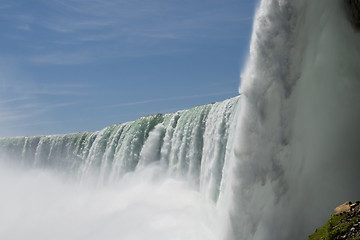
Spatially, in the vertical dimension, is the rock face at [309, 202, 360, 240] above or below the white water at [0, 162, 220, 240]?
below

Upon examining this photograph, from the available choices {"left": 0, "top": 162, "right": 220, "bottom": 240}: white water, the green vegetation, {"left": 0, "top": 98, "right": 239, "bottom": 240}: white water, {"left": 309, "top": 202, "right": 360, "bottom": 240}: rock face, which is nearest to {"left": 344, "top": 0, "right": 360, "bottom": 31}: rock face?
{"left": 309, "top": 202, "right": 360, "bottom": 240}: rock face

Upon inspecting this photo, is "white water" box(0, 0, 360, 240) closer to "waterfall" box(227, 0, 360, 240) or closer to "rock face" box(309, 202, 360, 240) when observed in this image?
"waterfall" box(227, 0, 360, 240)

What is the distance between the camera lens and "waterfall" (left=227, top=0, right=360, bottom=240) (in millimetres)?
13656

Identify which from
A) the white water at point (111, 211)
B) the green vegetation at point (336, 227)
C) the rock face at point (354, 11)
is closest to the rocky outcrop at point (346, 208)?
the green vegetation at point (336, 227)

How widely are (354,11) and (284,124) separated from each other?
401 centimetres

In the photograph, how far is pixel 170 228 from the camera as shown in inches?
755

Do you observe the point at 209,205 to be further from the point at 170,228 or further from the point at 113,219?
the point at 113,219

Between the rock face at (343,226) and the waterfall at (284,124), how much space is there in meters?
2.63

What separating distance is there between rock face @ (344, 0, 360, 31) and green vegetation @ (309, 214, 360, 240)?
6480 mm

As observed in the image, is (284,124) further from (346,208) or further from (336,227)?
(336,227)

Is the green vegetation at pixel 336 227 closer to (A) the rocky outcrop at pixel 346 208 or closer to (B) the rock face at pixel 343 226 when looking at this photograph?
(B) the rock face at pixel 343 226

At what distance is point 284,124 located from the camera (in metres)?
13.8

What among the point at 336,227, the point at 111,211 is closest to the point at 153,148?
the point at 111,211

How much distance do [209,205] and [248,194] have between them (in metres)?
8.03
